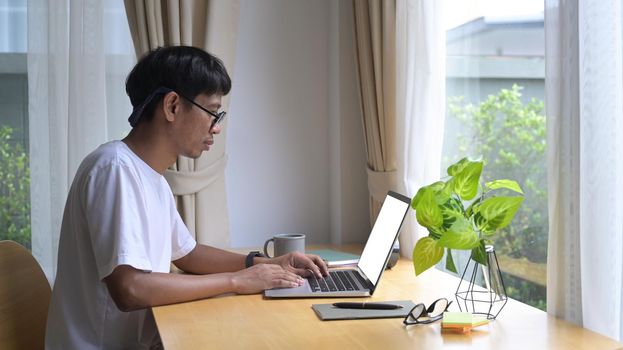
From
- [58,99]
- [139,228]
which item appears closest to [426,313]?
[139,228]

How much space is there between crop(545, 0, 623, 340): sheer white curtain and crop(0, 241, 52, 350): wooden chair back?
4.13 feet

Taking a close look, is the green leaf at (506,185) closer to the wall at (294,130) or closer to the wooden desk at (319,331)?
the wooden desk at (319,331)

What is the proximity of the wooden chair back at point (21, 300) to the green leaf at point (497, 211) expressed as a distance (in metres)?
1.11

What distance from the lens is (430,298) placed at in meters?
1.71

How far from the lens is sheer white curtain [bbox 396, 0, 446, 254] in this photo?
87.2 inches

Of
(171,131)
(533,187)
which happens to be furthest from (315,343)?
(533,187)

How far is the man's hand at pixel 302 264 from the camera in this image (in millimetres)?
1875

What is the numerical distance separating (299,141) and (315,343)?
161 cm

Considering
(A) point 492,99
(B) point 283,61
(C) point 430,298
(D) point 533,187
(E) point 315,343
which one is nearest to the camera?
(E) point 315,343

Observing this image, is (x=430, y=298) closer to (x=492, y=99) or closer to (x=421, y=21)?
(x=492, y=99)

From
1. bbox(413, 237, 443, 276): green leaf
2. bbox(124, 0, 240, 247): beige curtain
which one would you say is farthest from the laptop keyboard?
bbox(124, 0, 240, 247): beige curtain

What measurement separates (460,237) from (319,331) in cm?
34

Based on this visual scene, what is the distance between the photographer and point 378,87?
2490mm

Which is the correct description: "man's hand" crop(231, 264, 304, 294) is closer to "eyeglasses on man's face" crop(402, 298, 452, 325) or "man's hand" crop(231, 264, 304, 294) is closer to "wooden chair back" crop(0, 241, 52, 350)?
"eyeglasses on man's face" crop(402, 298, 452, 325)
